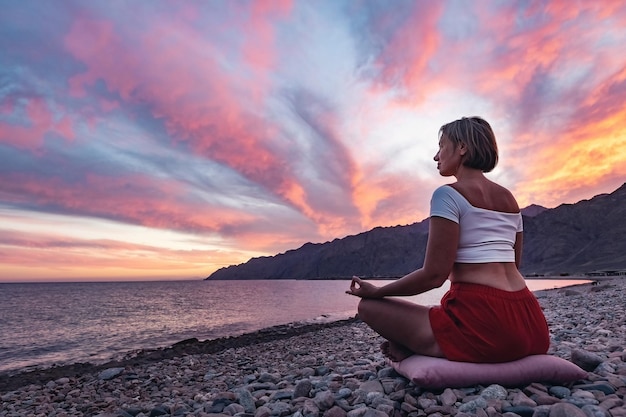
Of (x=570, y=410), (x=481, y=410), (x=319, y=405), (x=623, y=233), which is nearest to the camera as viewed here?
(x=570, y=410)

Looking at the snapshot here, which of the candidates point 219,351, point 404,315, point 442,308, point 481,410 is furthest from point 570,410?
point 219,351

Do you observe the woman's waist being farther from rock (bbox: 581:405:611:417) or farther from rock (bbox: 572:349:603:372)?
rock (bbox: 572:349:603:372)

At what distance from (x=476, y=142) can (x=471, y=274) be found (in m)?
1.27

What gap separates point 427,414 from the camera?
356 centimetres

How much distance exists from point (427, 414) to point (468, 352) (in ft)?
2.34

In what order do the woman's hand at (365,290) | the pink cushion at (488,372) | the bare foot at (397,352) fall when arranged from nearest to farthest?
the pink cushion at (488,372) → the woman's hand at (365,290) → the bare foot at (397,352)

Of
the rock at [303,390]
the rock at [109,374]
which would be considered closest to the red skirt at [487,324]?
the rock at [303,390]

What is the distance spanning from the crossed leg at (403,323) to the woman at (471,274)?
1cm

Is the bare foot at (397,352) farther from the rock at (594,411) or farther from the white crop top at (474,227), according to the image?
the rock at (594,411)

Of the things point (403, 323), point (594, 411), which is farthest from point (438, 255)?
point (594, 411)

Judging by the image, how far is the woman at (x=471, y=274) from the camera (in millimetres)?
3541

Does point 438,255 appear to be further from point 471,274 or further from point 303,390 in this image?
point 303,390

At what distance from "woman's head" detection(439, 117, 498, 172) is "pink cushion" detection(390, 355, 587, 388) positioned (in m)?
1.94

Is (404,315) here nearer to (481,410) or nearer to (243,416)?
(481,410)
